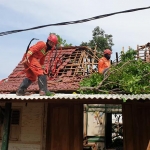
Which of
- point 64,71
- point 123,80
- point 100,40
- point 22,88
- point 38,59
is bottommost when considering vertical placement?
point 22,88

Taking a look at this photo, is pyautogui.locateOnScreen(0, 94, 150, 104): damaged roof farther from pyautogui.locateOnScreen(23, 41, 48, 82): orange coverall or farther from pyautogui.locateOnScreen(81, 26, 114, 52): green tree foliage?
pyautogui.locateOnScreen(81, 26, 114, 52): green tree foliage

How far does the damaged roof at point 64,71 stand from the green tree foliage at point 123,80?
790 mm

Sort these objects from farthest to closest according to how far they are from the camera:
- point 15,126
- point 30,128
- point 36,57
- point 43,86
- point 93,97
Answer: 1. point 15,126
2. point 30,128
3. point 36,57
4. point 43,86
5. point 93,97

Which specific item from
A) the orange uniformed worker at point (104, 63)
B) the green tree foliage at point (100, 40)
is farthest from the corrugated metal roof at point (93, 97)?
the green tree foliage at point (100, 40)

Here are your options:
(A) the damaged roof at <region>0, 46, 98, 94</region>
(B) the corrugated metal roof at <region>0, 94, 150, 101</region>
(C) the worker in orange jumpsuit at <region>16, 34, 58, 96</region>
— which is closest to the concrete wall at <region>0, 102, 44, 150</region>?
(A) the damaged roof at <region>0, 46, 98, 94</region>

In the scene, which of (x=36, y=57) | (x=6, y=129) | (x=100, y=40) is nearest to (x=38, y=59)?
(x=36, y=57)

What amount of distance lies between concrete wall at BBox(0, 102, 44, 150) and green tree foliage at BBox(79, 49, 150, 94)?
1.98 meters

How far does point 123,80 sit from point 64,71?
3.66m

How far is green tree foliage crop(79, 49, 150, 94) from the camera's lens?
22.4 ft

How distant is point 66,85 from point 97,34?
19.6 m

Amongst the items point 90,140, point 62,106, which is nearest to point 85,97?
point 62,106

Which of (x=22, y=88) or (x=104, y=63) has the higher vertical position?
(x=104, y=63)

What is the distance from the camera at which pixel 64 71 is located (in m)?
10.3

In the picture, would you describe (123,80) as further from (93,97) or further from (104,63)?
(104,63)
